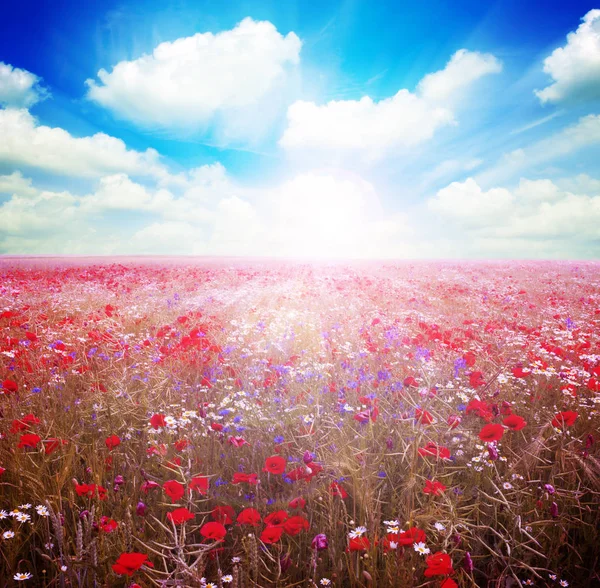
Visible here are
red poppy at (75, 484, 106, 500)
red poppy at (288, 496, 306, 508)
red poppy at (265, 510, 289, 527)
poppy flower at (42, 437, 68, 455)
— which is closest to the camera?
red poppy at (265, 510, 289, 527)

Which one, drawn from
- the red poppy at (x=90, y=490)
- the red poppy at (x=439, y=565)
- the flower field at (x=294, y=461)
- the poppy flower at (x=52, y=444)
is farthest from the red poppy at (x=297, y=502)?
the poppy flower at (x=52, y=444)

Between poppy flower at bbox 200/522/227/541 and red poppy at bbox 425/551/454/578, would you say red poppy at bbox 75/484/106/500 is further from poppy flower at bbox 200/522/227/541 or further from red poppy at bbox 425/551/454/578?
red poppy at bbox 425/551/454/578

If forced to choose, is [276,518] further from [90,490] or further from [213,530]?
[90,490]

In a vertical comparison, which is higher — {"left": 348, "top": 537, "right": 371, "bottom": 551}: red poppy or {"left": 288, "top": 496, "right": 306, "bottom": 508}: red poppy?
{"left": 288, "top": 496, "right": 306, "bottom": 508}: red poppy

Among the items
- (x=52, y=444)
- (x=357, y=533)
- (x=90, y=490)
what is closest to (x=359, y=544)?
(x=357, y=533)

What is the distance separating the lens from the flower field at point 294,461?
202 cm

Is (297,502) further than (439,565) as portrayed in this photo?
Yes

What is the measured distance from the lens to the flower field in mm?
2021

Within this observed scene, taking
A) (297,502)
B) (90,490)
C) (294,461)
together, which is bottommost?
(294,461)

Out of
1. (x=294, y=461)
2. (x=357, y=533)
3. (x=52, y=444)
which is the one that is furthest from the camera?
(x=294, y=461)

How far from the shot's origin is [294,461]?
3012 mm

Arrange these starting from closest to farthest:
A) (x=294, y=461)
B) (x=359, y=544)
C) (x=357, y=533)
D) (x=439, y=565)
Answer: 1. (x=439, y=565)
2. (x=359, y=544)
3. (x=357, y=533)
4. (x=294, y=461)

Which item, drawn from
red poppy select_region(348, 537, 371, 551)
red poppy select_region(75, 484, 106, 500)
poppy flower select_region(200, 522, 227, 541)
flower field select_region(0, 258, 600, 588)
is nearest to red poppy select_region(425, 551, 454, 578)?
flower field select_region(0, 258, 600, 588)

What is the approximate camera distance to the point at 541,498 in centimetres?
257
